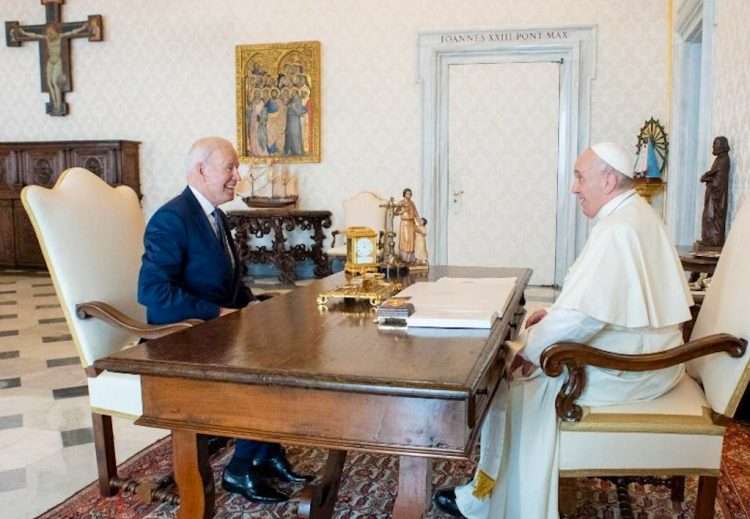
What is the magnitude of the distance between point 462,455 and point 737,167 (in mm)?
3687

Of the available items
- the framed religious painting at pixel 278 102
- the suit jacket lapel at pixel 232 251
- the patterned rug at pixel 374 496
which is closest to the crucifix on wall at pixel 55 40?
the framed religious painting at pixel 278 102

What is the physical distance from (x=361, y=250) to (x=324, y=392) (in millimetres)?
1275

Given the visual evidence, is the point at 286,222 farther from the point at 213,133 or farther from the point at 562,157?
the point at 562,157

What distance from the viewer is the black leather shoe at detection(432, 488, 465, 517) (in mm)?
2592

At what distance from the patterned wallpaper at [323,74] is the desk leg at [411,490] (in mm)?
6801

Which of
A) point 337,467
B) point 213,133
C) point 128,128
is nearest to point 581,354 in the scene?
point 337,467

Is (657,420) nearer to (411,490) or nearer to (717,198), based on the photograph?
(411,490)

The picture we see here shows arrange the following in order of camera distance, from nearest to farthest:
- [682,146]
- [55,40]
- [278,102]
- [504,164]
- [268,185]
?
[682,146] → [504,164] → [278,102] → [268,185] → [55,40]

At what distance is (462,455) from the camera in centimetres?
154

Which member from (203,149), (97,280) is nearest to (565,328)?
(203,149)

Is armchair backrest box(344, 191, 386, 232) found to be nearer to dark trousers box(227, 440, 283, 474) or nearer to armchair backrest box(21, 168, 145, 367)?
armchair backrest box(21, 168, 145, 367)

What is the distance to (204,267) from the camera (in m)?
2.84

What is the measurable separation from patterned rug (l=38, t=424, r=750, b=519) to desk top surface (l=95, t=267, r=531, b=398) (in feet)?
2.71

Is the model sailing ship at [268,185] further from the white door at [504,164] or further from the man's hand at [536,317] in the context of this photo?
the man's hand at [536,317]
